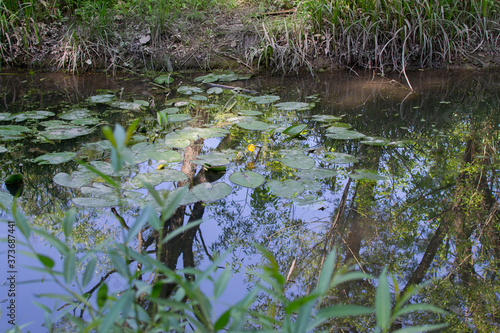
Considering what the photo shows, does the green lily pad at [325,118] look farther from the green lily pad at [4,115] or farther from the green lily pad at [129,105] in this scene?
the green lily pad at [4,115]

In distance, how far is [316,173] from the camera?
183 cm

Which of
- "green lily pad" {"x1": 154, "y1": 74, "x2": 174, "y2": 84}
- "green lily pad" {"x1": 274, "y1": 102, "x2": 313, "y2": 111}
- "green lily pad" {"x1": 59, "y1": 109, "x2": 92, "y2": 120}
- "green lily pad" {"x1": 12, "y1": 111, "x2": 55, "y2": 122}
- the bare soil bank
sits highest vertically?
the bare soil bank

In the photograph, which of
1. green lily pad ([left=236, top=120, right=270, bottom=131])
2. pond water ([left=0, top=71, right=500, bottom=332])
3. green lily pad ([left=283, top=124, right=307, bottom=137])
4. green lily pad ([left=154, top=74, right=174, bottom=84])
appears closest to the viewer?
pond water ([left=0, top=71, right=500, bottom=332])

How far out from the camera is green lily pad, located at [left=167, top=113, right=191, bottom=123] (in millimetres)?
2484

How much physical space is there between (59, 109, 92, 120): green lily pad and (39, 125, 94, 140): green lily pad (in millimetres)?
213

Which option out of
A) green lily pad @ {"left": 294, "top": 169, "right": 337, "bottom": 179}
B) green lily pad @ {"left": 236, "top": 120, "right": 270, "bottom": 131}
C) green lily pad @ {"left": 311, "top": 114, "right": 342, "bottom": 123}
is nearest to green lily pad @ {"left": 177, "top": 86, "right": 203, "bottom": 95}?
green lily pad @ {"left": 236, "top": 120, "right": 270, "bottom": 131}

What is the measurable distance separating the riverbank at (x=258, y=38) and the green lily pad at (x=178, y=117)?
1.36 meters

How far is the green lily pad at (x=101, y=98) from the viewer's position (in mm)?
2896

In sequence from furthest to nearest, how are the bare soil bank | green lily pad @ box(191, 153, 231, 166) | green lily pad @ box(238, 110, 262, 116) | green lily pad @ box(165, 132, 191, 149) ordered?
the bare soil bank
green lily pad @ box(238, 110, 262, 116)
green lily pad @ box(165, 132, 191, 149)
green lily pad @ box(191, 153, 231, 166)

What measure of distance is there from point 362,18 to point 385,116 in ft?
4.20

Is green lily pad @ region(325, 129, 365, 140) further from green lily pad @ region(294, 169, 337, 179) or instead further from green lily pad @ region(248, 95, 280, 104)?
green lily pad @ region(248, 95, 280, 104)

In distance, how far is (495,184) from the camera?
1.75 metres

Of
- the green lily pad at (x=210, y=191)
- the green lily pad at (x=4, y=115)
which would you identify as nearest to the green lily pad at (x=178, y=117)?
the green lily pad at (x=210, y=191)

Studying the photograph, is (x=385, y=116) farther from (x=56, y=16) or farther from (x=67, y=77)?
(x=56, y=16)
